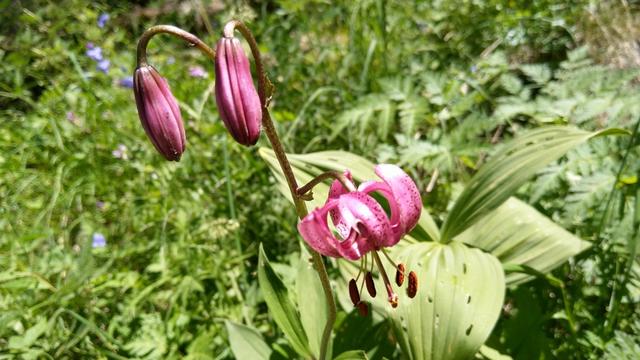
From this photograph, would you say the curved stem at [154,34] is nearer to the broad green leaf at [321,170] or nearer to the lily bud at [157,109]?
the lily bud at [157,109]

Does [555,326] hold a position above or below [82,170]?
below

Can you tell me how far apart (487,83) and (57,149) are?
2.10 meters

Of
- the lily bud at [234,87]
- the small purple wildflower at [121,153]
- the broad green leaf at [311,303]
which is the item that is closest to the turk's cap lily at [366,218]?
the lily bud at [234,87]

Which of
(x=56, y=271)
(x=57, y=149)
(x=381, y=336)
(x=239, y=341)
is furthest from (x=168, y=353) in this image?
(x=57, y=149)

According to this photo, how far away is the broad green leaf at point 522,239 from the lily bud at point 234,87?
0.90 metres

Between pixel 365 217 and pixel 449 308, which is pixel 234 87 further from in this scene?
pixel 449 308

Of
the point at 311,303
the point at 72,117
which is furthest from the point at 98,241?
the point at 72,117

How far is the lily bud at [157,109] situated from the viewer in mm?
981

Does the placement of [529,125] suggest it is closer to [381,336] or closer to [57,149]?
[381,336]

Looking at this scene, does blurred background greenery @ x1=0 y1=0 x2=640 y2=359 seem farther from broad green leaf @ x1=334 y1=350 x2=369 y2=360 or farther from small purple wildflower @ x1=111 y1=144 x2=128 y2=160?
broad green leaf @ x1=334 y1=350 x2=369 y2=360

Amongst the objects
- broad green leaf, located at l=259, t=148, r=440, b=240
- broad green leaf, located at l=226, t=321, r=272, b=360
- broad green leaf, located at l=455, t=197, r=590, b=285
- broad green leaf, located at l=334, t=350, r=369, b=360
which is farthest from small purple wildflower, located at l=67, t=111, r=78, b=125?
broad green leaf, located at l=334, t=350, r=369, b=360

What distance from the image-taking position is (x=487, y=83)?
8.20 feet

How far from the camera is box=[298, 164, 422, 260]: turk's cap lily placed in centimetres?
86

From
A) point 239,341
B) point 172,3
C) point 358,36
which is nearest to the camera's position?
point 239,341
